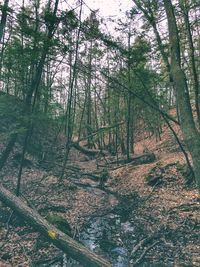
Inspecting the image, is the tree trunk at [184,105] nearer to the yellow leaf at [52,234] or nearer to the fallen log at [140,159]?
the yellow leaf at [52,234]

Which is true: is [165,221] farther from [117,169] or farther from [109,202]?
[117,169]

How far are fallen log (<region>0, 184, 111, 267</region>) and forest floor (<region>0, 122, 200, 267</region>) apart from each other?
29.1 inches

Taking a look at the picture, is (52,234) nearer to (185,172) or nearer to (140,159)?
(185,172)

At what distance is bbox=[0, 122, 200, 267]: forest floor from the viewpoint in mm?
7387

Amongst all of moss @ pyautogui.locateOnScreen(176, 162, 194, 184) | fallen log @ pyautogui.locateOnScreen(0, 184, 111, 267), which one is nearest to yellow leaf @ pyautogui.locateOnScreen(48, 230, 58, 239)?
fallen log @ pyautogui.locateOnScreen(0, 184, 111, 267)

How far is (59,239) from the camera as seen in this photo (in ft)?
22.0

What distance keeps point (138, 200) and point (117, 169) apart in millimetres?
5604

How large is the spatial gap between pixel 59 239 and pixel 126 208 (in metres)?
5.22

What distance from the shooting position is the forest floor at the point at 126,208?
7387 millimetres

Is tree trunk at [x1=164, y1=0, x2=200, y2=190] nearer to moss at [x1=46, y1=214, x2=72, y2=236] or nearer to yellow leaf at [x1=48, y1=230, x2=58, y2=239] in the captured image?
yellow leaf at [x1=48, y1=230, x2=58, y2=239]

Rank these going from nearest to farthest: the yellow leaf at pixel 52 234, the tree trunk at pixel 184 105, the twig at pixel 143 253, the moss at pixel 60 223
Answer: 1. the tree trunk at pixel 184 105
2. the yellow leaf at pixel 52 234
3. the twig at pixel 143 253
4. the moss at pixel 60 223

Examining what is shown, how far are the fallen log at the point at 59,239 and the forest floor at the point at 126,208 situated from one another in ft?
2.43

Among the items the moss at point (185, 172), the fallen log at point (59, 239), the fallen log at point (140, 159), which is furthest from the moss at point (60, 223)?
the fallen log at point (140, 159)

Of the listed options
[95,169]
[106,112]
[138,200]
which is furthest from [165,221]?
[106,112]
